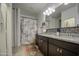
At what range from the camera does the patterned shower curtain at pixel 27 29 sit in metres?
1.56

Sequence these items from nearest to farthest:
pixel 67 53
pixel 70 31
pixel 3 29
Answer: pixel 67 53
pixel 3 29
pixel 70 31

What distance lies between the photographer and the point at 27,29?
1.57m

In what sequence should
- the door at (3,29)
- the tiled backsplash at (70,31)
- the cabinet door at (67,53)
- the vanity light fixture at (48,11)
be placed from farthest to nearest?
the vanity light fixture at (48,11) < the tiled backsplash at (70,31) < the door at (3,29) < the cabinet door at (67,53)

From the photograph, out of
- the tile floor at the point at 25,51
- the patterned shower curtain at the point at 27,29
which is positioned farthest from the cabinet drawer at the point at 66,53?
the patterned shower curtain at the point at 27,29

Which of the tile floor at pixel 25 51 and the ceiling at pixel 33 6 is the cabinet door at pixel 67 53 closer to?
the tile floor at pixel 25 51

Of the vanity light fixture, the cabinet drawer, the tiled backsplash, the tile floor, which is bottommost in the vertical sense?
the tile floor

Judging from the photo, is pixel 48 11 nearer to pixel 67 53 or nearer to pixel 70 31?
pixel 70 31

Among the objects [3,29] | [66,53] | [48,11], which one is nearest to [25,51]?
[3,29]

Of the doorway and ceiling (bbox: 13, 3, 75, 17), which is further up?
ceiling (bbox: 13, 3, 75, 17)

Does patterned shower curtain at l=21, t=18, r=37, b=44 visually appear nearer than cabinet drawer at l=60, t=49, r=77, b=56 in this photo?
No

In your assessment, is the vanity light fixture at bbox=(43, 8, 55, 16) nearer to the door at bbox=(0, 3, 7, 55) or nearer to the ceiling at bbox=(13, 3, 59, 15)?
the ceiling at bbox=(13, 3, 59, 15)

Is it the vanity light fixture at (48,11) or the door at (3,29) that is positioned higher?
the vanity light fixture at (48,11)

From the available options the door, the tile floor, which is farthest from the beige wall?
the tile floor

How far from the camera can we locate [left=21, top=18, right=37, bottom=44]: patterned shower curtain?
156cm
